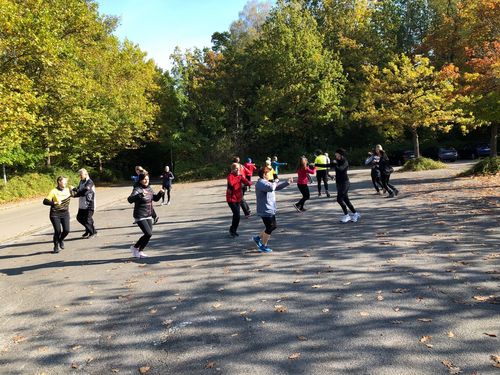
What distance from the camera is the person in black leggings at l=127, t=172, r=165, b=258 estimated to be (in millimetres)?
8422

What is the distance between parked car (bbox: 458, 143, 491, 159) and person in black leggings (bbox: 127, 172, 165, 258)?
36.5 meters

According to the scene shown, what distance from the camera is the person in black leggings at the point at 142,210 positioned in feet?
27.6

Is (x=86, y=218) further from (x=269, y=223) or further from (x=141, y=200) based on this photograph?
(x=269, y=223)

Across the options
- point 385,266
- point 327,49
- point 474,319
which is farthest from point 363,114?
point 474,319

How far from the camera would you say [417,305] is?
5.09 metres

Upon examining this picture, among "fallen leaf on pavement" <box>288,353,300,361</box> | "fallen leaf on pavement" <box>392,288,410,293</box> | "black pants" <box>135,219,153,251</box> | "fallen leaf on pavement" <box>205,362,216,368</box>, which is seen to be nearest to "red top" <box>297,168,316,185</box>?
"black pants" <box>135,219,153,251</box>

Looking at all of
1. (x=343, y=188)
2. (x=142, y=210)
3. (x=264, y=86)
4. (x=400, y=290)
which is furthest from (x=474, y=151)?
(x=400, y=290)

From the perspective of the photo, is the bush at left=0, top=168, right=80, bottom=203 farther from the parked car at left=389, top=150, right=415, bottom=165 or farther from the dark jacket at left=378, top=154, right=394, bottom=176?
the parked car at left=389, top=150, right=415, bottom=165

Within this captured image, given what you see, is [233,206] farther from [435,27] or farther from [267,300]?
[435,27]

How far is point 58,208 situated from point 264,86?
32.5m

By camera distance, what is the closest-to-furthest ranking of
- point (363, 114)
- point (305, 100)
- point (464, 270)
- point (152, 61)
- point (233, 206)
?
1. point (464, 270)
2. point (233, 206)
3. point (363, 114)
4. point (305, 100)
5. point (152, 61)

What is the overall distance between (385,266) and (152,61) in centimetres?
5193

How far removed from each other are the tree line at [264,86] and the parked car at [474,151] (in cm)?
250

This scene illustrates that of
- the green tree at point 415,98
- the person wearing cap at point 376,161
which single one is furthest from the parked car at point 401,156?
the person wearing cap at point 376,161
